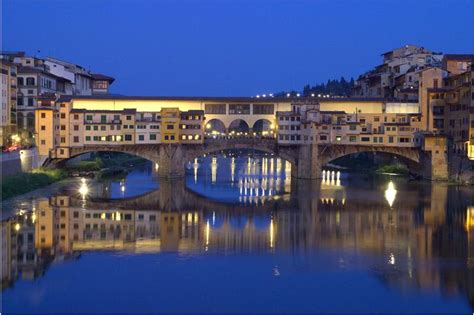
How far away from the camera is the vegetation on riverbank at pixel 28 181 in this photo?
28.9 meters

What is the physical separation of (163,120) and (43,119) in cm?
674

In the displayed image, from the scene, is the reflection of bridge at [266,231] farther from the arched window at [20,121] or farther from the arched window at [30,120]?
the arched window at [30,120]

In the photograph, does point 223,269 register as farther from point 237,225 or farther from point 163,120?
point 163,120

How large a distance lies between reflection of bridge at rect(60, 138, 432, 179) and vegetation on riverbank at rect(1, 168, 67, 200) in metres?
3.91

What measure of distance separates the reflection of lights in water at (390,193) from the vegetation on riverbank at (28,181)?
15.6 meters

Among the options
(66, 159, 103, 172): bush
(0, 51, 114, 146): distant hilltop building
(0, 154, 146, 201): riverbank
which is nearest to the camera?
(0, 154, 146, 201): riverbank

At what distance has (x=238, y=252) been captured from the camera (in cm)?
1966

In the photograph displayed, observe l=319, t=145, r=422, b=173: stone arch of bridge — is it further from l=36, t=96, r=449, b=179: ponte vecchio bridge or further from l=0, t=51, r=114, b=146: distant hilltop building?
l=0, t=51, r=114, b=146: distant hilltop building

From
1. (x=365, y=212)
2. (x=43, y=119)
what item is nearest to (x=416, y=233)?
(x=365, y=212)

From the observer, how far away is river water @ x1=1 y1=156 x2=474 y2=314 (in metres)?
15.0

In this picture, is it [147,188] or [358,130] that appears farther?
[358,130]

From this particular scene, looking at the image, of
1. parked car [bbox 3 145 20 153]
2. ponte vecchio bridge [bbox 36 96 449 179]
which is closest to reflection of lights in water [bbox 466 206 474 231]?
ponte vecchio bridge [bbox 36 96 449 179]

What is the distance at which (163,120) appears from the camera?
41062mm

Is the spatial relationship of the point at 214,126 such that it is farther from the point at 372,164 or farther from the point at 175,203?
the point at 175,203
